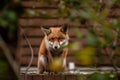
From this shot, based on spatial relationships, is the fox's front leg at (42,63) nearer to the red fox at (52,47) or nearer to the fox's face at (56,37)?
the red fox at (52,47)

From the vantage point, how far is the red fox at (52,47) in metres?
7.89

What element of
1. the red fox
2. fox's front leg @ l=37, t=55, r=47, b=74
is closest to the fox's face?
the red fox

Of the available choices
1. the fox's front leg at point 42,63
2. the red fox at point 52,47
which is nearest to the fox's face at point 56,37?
the red fox at point 52,47

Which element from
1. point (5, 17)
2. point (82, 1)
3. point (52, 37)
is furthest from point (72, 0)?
point (52, 37)

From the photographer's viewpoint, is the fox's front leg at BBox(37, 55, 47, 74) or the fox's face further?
the fox's face

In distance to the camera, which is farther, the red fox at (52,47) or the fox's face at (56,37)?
the fox's face at (56,37)

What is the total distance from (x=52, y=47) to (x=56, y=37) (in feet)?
1.06

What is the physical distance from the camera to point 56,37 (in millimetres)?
8570

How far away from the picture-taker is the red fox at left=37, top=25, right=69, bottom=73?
789 cm

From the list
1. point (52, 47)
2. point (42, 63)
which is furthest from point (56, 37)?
point (42, 63)

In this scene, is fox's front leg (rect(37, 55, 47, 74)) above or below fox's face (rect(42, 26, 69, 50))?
below

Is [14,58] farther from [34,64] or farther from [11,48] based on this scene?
[34,64]

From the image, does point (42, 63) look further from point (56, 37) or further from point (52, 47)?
point (56, 37)

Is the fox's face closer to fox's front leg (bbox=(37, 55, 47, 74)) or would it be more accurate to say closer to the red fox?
the red fox
